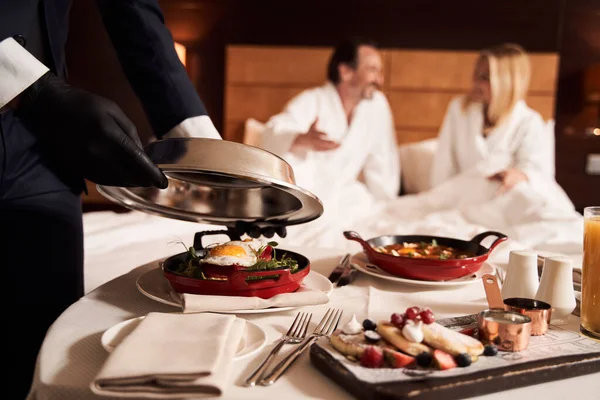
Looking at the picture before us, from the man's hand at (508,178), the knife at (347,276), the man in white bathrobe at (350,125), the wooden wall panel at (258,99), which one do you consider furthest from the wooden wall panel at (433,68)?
→ the knife at (347,276)

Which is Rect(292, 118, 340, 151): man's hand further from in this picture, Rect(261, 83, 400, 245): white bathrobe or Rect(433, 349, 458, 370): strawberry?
Rect(433, 349, 458, 370): strawberry

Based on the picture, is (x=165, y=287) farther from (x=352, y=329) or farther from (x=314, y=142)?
(x=314, y=142)

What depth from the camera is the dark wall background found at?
167 inches

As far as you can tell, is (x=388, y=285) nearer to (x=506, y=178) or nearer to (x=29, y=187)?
(x=29, y=187)

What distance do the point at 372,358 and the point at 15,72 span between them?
0.71m

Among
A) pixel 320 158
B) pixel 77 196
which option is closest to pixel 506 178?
pixel 320 158

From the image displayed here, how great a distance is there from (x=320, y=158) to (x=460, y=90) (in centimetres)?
135

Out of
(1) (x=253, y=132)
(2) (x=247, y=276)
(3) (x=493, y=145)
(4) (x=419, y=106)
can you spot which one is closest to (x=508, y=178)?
(3) (x=493, y=145)

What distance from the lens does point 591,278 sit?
88 centimetres

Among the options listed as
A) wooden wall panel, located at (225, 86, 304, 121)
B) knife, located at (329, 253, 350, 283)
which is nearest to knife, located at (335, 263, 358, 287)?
knife, located at (329, 253, 350, 283)

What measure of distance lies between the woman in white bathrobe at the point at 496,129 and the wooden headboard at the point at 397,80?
1.85 feet

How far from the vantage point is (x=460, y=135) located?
11.8 feet

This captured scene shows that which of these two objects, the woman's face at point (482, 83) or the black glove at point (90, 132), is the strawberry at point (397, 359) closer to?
the black glove at point (90, 132)

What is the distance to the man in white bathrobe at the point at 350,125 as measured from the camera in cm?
354
